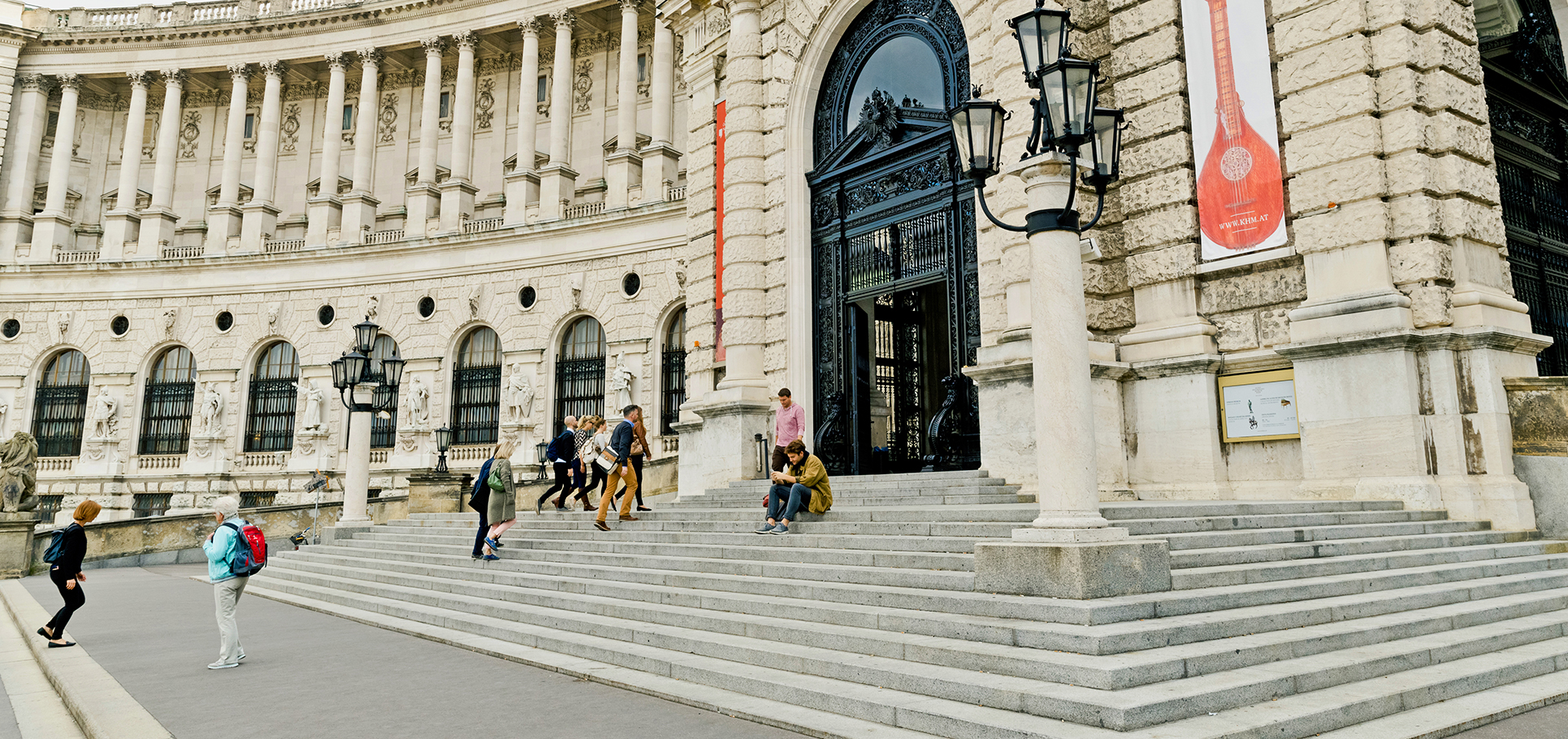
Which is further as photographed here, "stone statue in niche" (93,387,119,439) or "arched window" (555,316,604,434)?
"stone statue in niche" (93,387,119,439)

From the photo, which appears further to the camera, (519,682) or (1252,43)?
(1252,43)

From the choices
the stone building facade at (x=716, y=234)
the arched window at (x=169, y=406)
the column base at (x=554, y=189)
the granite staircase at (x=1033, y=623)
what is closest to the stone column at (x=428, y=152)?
the stone building facade at (x=716, y=234)

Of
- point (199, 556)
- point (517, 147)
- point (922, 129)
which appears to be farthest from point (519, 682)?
point (517, 147)

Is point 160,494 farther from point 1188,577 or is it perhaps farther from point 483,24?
point 1188,577

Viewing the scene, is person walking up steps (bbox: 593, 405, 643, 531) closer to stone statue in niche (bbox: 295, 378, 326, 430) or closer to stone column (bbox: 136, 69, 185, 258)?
stone statue in niche (bbox: 295, 378, 326, 430)

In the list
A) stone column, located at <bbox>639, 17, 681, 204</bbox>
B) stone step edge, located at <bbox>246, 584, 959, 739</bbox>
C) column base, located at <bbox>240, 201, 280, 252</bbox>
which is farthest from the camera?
column base, located at <bbox>240, 201, 280, 252</bbox>

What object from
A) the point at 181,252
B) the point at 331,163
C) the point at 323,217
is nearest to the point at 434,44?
the point at 331,163

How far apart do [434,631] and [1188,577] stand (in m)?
7.66

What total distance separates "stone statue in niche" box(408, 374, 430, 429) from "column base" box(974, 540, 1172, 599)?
31.2 metres

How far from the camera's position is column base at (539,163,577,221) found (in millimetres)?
35562

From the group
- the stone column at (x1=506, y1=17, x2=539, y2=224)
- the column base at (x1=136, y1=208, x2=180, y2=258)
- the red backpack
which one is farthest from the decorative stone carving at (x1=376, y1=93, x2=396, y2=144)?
Result: the red backpack

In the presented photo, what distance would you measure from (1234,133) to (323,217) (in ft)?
120

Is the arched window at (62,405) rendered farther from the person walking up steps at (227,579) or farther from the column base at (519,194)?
the person walking up steps at (227,579)

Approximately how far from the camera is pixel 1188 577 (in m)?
7.58
